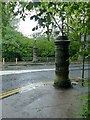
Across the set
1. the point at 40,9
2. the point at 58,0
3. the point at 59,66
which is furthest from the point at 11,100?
the point at 40,9

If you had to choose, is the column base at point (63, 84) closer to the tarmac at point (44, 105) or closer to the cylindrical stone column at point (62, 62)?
the cylindrical stone column at point (62, 62)

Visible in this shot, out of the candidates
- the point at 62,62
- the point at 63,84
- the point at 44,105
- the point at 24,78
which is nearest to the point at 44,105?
the point at 44,105

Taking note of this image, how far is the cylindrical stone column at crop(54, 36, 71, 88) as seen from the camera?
8.27m

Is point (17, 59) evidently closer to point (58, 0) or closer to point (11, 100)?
point (11, 100)

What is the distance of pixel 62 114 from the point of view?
517 cm

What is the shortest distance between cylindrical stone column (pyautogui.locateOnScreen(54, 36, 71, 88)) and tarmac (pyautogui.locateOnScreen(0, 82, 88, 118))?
623 millimetres

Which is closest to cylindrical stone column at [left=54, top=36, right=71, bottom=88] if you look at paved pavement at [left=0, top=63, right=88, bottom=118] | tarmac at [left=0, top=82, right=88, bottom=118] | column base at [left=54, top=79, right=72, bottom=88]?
column base at [left=54, top=79, right=72, bottom=88]

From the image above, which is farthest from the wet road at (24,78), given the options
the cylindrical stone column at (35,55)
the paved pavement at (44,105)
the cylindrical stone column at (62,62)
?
the cylindrical stone column at (35,55)

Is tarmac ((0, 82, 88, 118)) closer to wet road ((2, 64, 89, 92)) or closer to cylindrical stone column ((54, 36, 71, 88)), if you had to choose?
cylindrical stone column ((54, 36, 71, 88))

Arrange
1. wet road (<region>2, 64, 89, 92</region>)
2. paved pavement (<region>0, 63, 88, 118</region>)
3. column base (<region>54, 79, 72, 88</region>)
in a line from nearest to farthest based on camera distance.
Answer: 1. paved pavement (<region>0, 63, 88, 118</region>)
2. column base (<region>54, 79, 72, 88</region>)
3. wet road (<region>2, 64, 89, 92</region>)

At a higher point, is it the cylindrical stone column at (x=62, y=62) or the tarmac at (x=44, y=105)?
the cylindrical stone column at (x=62, y=62)

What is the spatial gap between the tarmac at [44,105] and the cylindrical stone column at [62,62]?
24.5 inches

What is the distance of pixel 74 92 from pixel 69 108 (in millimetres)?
1910

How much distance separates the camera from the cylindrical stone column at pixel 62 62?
8.27 meters
